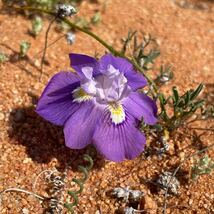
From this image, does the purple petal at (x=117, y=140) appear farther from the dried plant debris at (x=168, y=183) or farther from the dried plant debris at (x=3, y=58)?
the dried plant debris at (x=3, y=58)

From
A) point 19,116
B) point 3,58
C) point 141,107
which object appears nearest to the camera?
point 141,107

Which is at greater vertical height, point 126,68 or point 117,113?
point 126,68

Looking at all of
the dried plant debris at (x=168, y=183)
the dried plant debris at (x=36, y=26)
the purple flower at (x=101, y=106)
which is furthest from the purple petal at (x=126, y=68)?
the dried plant debris at (x=36, y=26)

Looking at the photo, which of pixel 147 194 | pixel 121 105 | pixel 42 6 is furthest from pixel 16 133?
pixel 42 6

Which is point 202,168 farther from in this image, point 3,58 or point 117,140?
point 3,58

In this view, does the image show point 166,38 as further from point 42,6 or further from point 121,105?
point 121,105

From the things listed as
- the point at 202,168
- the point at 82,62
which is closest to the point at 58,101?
the point at 82,62
